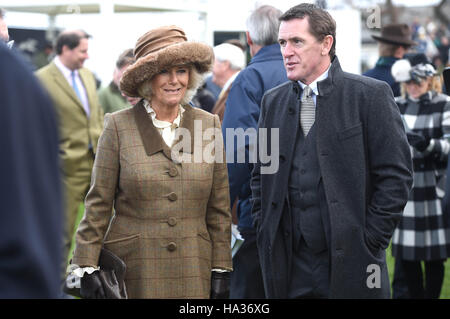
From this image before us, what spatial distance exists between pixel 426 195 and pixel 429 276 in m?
0.72

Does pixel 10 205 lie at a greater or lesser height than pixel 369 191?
greater

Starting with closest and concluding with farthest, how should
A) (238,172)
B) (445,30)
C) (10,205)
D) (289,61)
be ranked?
1. (10,205)
2. (289,61)
3. (238,172)
4. (445,30)

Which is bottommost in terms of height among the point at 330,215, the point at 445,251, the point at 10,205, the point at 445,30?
the point at 445,251

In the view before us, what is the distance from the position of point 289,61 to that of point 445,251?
3.28 metres

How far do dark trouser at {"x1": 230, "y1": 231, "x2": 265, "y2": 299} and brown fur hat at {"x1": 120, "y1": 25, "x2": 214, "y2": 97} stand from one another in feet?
4.62

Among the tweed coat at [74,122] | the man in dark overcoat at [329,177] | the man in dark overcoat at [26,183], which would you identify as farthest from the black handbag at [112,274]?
the tweed coat at [74,122]

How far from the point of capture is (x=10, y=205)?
1197mm

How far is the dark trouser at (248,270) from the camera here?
5035 millimetres

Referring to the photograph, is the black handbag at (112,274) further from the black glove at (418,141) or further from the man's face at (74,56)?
the man's face at (74,56)

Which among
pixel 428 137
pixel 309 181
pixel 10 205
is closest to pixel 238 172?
pixel 309 181

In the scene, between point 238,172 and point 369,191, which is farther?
point 238,172

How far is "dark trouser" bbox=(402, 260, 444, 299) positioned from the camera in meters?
6.54

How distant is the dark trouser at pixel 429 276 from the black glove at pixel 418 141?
40.2 inches
